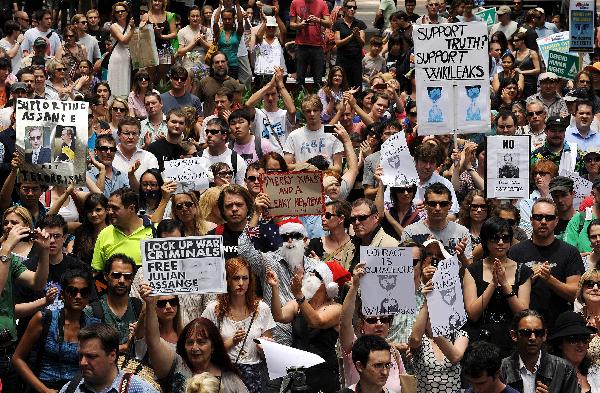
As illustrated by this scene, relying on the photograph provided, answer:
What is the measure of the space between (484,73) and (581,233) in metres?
2.50

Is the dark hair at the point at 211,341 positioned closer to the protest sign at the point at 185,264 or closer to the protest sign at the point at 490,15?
the protest sign at the point at 185,264

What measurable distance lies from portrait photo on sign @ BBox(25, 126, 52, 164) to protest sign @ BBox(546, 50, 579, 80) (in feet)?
28.4

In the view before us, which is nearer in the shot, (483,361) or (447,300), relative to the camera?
(483,361)

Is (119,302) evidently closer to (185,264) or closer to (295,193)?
(185,264)

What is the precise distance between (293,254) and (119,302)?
1.32 m

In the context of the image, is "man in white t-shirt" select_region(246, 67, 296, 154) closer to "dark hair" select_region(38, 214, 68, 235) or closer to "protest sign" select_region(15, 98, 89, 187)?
"protest sign" select_region(15, 98, 89, 187)

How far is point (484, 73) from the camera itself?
53.7 feet

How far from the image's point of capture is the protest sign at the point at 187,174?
15031 millimetres

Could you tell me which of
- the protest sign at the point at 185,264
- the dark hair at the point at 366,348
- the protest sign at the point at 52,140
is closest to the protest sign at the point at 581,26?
the protest sign at the point at 52,140

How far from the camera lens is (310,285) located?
11859 mm

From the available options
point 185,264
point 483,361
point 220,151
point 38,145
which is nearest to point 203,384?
point 185,264

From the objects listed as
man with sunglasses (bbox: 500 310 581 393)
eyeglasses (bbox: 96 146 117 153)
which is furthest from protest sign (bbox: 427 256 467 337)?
eyeglasses (bbox: 96 146 117 153)

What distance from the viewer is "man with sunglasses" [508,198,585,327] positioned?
13.0 metres

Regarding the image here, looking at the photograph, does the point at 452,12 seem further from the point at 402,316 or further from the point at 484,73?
the point at 402,316
